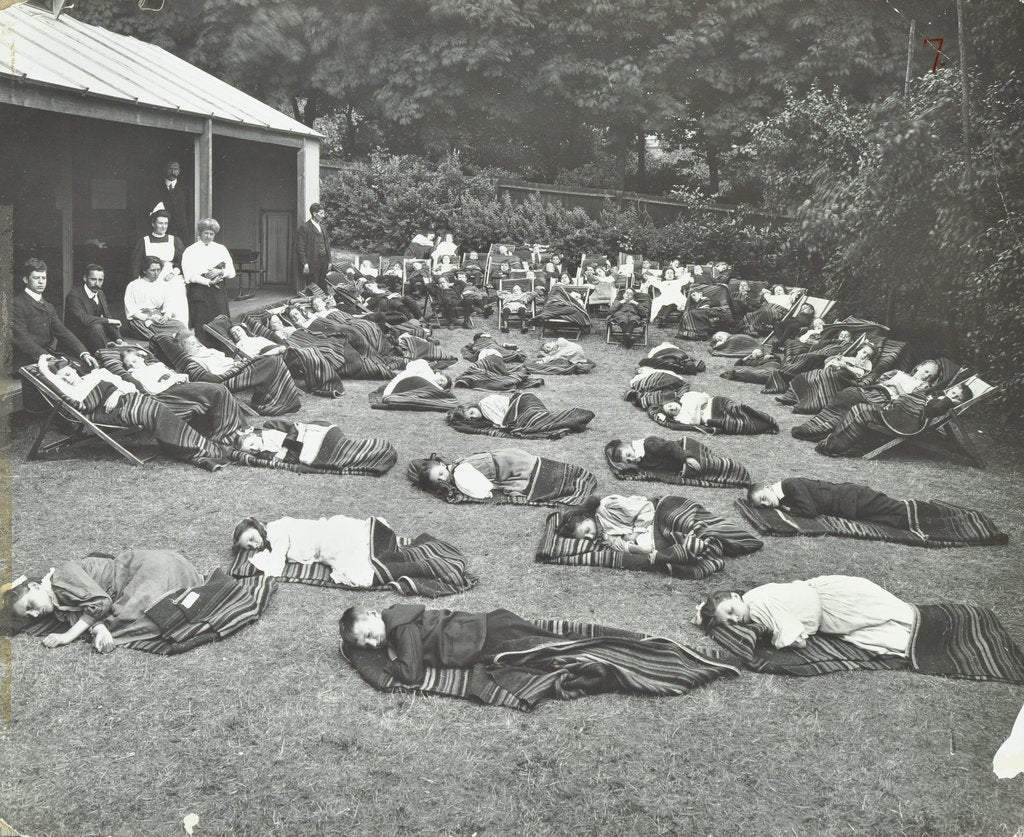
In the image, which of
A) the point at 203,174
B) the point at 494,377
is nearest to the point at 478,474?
the point at 494,377

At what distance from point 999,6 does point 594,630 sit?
8128 millimetres

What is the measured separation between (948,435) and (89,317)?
8198 mm

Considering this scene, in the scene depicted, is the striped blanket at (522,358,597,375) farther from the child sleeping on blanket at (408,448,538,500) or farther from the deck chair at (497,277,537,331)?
the child sleeping on blanket at (408,448,538,500)

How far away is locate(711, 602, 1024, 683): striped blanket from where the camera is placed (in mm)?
4906

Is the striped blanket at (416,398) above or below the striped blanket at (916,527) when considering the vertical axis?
below

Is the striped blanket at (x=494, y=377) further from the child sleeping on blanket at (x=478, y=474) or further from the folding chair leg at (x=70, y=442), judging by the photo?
the folding chair leg at (x=70, y=442)

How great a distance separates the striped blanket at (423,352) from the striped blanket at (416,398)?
185 centimetres

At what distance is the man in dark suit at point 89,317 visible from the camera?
8.97m

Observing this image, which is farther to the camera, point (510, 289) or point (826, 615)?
point (510, 289)

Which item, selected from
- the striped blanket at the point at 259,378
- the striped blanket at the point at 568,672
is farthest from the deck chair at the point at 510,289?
the striped blanket at the point at 568,672

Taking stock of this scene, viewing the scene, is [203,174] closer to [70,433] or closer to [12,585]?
[70,433]

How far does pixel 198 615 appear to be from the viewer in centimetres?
507

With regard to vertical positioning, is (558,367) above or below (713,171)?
below

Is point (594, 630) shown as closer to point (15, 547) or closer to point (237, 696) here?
point (237, 696)
